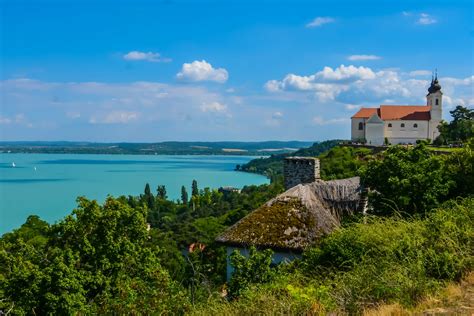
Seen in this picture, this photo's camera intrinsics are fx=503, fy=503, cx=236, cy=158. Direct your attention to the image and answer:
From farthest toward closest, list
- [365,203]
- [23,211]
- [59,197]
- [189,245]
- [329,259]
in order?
[59,197] → [23,211] → [189,245] → [365,203] → [329,259]

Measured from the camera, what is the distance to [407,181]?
34.8 ft

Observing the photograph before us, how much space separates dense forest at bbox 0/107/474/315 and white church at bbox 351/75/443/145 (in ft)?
167

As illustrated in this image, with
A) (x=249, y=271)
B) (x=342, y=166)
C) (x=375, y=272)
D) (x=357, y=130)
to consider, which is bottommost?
(x=249, y=271)

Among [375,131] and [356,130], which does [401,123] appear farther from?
[356,130]

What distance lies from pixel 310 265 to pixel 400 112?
59.3 metres

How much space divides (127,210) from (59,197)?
9501cm

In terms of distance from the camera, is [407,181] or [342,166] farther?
[342,166]

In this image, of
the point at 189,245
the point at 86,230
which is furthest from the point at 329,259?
the point at 189,245

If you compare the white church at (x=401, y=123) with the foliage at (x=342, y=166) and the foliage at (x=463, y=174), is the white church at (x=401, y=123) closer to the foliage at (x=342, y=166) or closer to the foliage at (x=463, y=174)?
the foliage at (x=342, y=166)

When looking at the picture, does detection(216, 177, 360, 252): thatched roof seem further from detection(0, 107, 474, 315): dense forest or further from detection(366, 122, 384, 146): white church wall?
detection(366, 122, 384, 146): white church wall

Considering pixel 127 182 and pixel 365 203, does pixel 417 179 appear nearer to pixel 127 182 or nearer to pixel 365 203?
pixel 365 203

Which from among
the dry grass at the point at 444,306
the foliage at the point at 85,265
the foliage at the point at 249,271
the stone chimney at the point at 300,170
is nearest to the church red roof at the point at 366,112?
the stone chimney at the point at 300,170

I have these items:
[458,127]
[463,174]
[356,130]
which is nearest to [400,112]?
[356,130]

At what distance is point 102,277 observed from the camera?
1075 centimetres
